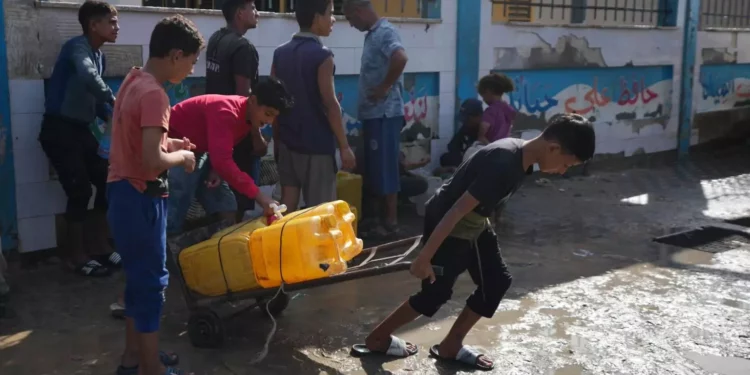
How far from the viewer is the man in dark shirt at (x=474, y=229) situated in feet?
11.3

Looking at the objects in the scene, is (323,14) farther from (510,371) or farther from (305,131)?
(510,371)

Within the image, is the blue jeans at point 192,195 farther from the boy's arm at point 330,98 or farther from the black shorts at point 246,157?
the boy's arm at point 330,98

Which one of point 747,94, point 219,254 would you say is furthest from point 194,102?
point 747,94

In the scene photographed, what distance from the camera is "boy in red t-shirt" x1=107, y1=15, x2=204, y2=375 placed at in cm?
320

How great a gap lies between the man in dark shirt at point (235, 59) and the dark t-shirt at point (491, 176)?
1.85m

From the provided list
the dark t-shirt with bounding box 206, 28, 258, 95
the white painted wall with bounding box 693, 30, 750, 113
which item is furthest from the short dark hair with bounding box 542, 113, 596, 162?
the white painted wall with bounding box 693, 30, 750, 113

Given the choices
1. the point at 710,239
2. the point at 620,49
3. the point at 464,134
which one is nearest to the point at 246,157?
the point at 464,134

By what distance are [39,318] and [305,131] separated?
196 centimetres

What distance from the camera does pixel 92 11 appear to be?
5055 mm

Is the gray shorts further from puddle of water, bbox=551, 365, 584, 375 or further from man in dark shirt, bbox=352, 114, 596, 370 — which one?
puddle of water, bbox=551, 365, 584, 375

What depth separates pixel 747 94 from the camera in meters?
12.9

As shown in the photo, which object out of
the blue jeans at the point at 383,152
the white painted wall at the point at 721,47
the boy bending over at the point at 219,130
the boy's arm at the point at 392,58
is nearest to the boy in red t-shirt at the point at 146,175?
the boy bending over at the point at 219,130

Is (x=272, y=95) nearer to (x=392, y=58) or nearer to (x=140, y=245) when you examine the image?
(x=140, y=245)

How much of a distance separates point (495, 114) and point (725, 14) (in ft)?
26.7
